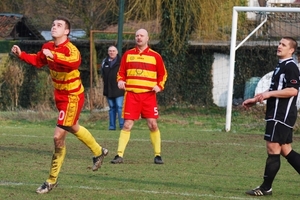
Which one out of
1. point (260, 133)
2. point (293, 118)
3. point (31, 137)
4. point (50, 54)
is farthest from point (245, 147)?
point (50, 54)

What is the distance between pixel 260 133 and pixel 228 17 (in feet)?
26.8

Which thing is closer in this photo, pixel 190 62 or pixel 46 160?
pixel 46 160

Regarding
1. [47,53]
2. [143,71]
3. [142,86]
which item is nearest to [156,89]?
[142,86]

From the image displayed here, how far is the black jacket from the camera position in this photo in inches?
704

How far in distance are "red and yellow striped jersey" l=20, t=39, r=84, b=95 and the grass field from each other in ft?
3.90

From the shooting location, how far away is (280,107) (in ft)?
28.0

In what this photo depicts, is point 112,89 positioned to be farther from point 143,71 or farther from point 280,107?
point 280,107

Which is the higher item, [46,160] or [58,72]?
[58,72]

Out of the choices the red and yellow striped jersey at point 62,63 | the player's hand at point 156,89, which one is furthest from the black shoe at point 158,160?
the red and yellow striped jersey at point 62,63

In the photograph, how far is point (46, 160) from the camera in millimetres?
11773

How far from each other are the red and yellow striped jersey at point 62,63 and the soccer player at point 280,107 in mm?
2069

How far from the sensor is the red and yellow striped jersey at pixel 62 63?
8.78 m

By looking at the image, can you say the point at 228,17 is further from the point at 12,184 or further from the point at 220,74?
the point at 12,184

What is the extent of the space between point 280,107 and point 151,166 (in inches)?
124
